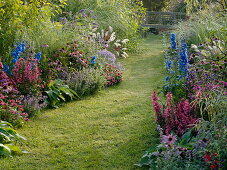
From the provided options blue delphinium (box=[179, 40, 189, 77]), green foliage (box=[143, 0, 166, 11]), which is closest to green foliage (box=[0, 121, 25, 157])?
blue delphinium (box=[179, 40, 189, 77])

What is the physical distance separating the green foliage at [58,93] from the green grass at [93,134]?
0.63ft

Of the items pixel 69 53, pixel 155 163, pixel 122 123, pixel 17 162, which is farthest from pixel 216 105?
pixel 69 53

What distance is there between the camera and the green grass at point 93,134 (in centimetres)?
399

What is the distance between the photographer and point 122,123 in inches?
206

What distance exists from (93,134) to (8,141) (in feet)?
3.99

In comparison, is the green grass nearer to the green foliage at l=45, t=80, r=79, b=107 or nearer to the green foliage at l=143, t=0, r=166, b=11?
the green foliage at l=45, t=80, r=79, b=107

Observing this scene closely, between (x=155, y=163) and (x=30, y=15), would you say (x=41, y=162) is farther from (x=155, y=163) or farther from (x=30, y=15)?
(x=30, y=15)

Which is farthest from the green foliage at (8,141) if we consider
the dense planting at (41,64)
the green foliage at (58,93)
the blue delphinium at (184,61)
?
the blue delphinium at (184,61)

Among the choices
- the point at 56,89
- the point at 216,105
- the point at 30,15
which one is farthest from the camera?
the point at 30,15

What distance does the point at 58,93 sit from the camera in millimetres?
6059

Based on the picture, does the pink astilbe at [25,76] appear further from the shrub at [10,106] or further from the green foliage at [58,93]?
the green foliage at [58,93]

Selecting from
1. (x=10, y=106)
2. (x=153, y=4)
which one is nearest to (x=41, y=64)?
(x=10, y=106)

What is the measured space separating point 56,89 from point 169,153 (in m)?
3.32

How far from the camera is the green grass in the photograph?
13.1 feet
